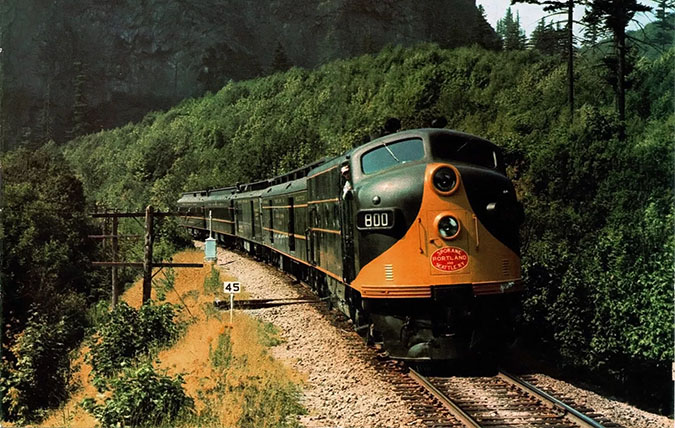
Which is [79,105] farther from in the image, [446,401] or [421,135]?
[446,401]

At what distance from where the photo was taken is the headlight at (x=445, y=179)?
1127 centimetres

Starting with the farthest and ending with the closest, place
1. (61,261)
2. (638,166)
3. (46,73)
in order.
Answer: (46,73)
(61,261)
(638,166)

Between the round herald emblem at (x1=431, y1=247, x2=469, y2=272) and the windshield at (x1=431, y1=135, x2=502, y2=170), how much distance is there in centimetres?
181

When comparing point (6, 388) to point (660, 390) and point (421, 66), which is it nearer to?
point (660, 390)

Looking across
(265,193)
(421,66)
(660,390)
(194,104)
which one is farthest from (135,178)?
(660,390)

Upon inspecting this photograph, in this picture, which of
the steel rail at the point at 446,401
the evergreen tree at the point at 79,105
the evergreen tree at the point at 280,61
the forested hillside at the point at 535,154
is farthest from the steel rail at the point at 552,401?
the evergreen tree at the point at 79,105

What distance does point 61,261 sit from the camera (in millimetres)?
45188

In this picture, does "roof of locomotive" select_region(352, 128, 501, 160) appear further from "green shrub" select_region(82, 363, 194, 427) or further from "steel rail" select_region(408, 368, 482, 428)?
"green shrub" select_region(82, 363, 194, 427)

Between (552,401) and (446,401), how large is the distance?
167 centimetres

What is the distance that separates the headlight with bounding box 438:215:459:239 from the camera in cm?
1116

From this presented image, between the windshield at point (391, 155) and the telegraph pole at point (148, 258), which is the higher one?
the windshield at point (391, 155)

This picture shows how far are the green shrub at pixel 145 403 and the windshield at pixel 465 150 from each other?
6.19m

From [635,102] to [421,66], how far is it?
2580 centimetres

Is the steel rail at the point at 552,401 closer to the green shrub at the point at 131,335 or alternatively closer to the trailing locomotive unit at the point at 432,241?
the trailing locomotive unit at the point at 432,241
